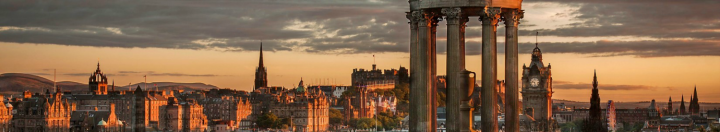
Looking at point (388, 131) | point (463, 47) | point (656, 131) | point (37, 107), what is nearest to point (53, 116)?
point (37, 107)

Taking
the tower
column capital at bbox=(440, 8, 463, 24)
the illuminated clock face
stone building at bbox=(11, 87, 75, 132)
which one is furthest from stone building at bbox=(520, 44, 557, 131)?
column capital at bbox=(440, 8, 463, 24)

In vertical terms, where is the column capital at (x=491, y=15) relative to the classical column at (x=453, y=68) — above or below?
above

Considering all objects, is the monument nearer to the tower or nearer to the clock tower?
the tower

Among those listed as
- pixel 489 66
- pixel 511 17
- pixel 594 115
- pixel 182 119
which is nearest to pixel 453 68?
pixel 489 66

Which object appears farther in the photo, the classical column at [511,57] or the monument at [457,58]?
the classical column at [511,57]

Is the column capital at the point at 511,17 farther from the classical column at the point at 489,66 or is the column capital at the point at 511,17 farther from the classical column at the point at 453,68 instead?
the classical column at the point at 453,68

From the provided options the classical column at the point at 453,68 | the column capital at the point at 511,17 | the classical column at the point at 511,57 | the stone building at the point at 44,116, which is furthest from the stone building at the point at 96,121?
the column capital at the point at 511,17

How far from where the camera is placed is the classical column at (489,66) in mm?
35719

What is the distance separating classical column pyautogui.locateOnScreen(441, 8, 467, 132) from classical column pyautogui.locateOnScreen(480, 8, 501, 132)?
616 millimetres

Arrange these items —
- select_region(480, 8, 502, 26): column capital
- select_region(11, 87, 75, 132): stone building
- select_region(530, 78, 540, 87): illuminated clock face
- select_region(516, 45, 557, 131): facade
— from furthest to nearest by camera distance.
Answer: select_region(11, 87, 75, 132): stone building, select_region(530, 78, 540, 87): illuminated clock face, select_region(516, 45, 557, 131): facade, select_region(480, 8, 502, 26): column capital

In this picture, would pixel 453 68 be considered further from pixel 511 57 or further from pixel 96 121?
pixel 96 121

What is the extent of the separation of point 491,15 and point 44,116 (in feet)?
478

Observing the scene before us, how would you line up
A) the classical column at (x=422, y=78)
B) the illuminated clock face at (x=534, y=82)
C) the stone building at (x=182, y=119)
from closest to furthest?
the classical column at (x=422, y=78)
the illuminated clock face at (x=534, y=82)
the stone building at (x=182, y=119)

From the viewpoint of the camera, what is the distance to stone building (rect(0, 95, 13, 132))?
544 ft
